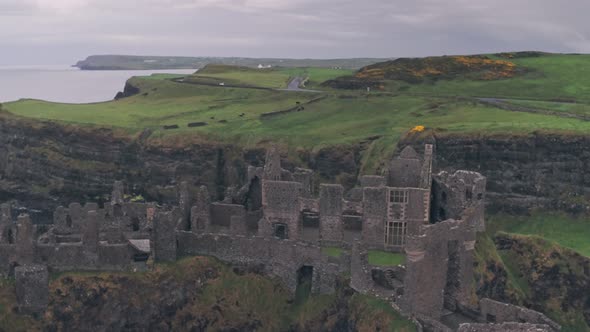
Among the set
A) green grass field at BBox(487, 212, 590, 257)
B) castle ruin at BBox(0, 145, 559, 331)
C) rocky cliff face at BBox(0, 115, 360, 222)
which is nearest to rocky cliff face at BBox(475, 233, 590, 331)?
green grass field at BBox(487, 212, 590, 257)

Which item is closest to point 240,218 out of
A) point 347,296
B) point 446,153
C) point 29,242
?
point 347,296

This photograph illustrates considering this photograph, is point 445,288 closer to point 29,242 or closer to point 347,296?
point 347,296

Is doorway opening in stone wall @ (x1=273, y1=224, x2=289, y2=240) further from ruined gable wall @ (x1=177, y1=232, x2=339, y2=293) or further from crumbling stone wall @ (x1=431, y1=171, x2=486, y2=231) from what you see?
crumbling stone wall @ (x1=431, y1=171, x2=486, y2=231)

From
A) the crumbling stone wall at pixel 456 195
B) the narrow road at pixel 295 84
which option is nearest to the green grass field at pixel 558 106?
the crumbling stone wall at pixel 456 195

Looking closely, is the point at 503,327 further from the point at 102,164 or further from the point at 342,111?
the point at 102,164

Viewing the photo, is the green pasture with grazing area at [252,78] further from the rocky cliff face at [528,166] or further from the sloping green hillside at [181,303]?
the sloping green hillside at [181,303]

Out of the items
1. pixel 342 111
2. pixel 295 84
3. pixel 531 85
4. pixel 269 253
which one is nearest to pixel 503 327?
pixel 269 253

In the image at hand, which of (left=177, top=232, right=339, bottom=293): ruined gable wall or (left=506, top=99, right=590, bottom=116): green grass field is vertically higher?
(left=506, top=99, right=590, bottom=116): green grass field
